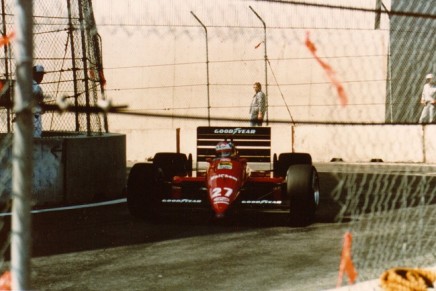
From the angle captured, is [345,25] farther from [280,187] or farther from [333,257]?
[333,257]

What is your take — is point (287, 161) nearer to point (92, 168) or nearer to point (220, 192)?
point (220, 192)

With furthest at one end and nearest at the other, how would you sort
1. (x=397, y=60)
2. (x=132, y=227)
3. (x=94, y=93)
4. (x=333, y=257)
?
(x=397, y=60)
(x=94, y=93)
(x=132, y=227)
(x=333, y=257)

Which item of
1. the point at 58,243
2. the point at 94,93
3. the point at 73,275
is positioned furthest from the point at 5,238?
the point at 94,93

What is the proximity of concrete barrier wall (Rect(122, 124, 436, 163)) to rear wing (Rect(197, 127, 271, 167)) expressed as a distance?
21.7 ft

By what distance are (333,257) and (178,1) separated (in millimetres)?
13654

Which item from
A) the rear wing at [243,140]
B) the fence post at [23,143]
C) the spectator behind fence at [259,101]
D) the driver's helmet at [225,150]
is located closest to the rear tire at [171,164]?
the rear wing at [243,140]

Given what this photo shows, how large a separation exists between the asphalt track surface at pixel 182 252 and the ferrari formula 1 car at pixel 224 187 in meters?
0.19

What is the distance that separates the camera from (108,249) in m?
7.83

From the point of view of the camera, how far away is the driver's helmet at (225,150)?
1007 cm

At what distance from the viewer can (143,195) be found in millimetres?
9695

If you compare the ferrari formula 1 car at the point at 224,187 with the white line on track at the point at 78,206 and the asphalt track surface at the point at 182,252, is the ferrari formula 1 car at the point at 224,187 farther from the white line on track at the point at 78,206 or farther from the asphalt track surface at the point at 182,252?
the white line on track at the point at 78,206

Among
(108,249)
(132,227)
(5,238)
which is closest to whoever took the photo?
(108,249)

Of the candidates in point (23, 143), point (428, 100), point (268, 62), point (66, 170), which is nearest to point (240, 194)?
point (66, 170)

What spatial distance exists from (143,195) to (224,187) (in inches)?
34.5
